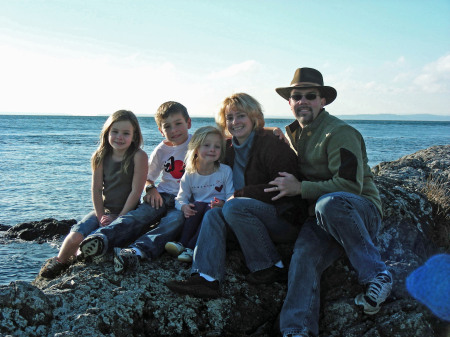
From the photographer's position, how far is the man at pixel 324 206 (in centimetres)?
326

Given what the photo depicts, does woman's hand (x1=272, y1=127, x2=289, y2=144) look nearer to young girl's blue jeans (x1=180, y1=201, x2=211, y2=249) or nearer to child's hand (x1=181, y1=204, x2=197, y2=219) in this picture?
young girl's blue jeans (x1=180, y1=201, x2=211, y2=249)

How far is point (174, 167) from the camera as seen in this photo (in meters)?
5.09

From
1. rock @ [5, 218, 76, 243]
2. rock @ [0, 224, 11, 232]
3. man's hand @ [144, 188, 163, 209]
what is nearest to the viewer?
man's hand @ [144, 188, 163, 209]

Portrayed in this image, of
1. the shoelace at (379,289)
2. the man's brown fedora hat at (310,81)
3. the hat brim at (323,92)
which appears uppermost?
the man's brown fedora hat at (310,81)

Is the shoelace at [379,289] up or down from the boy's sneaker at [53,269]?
up

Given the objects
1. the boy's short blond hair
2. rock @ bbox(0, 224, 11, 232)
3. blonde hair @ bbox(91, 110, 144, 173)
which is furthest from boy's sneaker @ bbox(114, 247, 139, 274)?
rock @ bbox(0, 224, 11, 232)

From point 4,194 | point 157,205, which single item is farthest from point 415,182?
point 4,194

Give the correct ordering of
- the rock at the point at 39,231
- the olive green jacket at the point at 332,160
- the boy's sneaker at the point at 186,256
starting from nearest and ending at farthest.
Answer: the olive green jacket at the point at 332,160
the boy's sneaker at the point at 186,256
the rock at the point at 39,231

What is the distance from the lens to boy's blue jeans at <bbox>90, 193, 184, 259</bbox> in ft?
13.2

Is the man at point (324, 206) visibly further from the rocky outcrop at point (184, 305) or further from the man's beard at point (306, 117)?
the rocky outcrop at point (184, 305)

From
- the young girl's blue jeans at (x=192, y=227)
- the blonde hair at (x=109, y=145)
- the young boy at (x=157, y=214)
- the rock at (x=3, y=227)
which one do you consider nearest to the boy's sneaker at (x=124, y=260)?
the young boy at (x=157, y=214)

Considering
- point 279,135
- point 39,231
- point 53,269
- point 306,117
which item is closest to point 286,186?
point 279,135


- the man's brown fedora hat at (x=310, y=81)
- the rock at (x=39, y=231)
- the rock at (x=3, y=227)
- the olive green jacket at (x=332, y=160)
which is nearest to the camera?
the olive green jacket at (x=332, y=160)

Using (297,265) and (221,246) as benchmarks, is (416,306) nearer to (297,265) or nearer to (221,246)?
(297,265)
